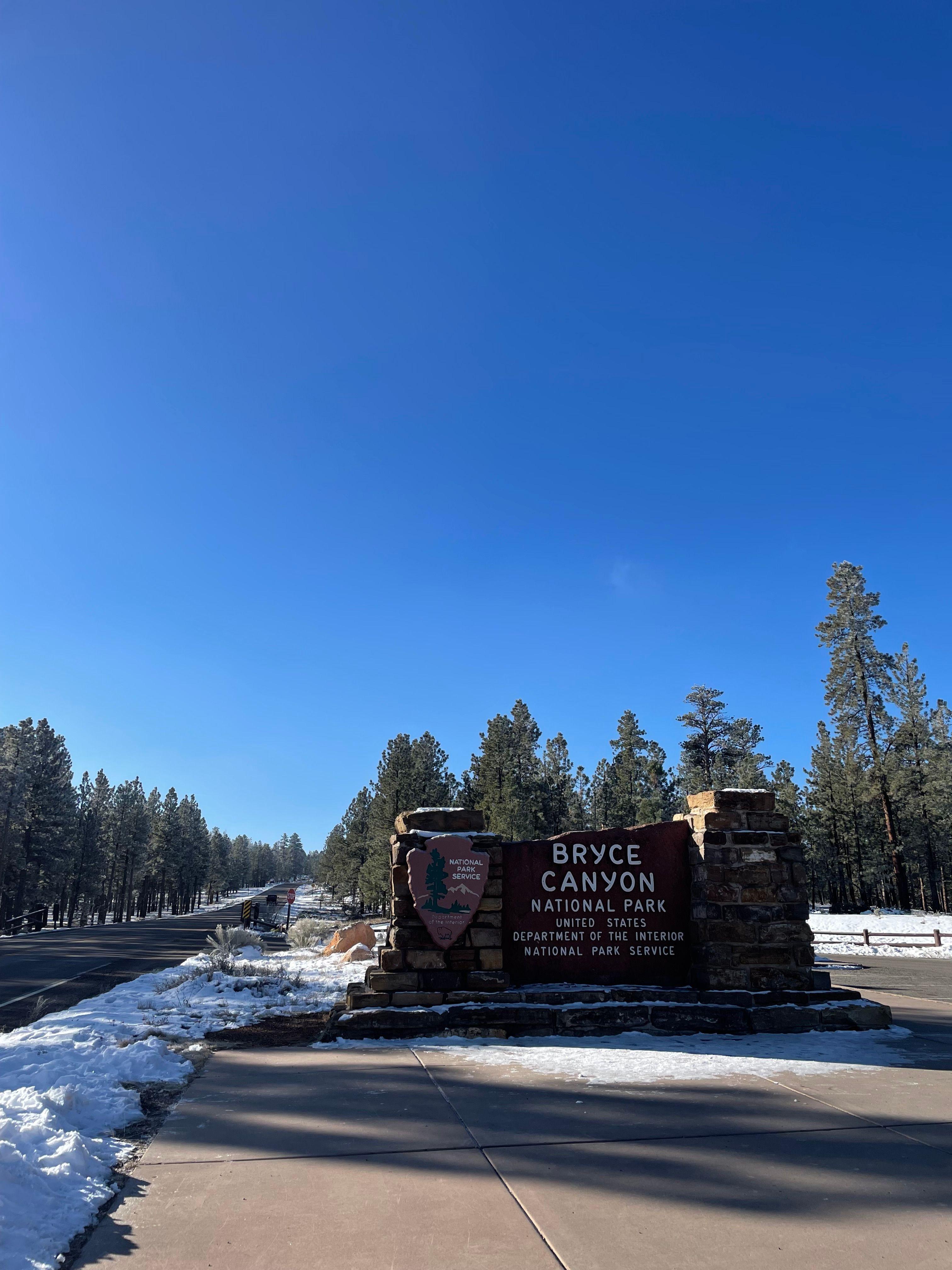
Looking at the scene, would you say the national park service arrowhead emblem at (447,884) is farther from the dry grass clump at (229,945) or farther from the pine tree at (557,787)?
the pine tree at (557,787)

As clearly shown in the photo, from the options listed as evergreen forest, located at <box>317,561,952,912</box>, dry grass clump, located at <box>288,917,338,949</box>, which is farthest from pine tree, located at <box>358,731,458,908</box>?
dry grass clump, located at <box>288,917,338,949</box>

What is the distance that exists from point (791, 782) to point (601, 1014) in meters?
51.5

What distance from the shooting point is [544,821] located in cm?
5169

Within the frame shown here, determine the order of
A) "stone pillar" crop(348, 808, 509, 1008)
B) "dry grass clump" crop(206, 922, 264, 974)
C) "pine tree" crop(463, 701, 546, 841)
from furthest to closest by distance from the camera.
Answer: "pine tree" crop(463, 701, 546, 841)
"dry grass clump" crop(206, 922, 264, 974)
"stone pillar" crop(348, 808, 509, 1008)

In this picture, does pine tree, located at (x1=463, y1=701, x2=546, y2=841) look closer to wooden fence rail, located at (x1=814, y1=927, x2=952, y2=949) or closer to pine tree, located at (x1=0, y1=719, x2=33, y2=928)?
wooden fence rail, located at (x1=814, y1=927, x2=952, y2=949)

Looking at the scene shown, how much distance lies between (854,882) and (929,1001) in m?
51.9

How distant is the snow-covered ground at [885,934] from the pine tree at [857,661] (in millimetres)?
8300

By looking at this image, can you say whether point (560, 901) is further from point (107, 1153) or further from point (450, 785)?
point (450, 785)

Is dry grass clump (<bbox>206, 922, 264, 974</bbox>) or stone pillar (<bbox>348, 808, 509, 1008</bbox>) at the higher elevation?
stone pillar (<bbox>348, 808, 509, 1008</bbox>)

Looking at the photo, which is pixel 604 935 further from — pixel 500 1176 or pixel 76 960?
pixel 76 960

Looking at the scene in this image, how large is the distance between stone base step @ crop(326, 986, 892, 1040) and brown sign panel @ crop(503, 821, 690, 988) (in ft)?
1.24

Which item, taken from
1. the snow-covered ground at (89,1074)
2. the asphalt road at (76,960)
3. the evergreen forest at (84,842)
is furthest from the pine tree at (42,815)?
the snow-covered ground at (89,1074)

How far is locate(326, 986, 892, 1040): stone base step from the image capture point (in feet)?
28.7

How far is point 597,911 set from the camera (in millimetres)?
9680
